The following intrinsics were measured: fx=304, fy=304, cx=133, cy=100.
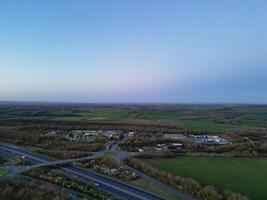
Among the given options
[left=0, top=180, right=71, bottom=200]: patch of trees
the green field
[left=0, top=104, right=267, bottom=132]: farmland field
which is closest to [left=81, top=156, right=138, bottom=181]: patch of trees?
the green field

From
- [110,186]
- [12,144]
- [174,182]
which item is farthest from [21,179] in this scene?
[12,144]

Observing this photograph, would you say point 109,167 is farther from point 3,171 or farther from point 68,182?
point 3,171

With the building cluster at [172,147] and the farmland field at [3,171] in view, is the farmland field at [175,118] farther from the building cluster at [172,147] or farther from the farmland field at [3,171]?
the farmland field at [3,171]

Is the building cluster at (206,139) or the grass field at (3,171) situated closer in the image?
the grass field at (3,171)

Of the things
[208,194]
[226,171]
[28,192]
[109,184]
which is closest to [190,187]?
[208,194]

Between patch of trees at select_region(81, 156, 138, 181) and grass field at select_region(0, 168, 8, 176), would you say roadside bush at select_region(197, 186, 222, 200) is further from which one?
grass field at select_region(0, 168, 8, 176)

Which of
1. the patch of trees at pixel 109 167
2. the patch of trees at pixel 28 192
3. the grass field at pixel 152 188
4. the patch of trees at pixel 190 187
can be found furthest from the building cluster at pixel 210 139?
the patch of trees at pixel 28 192
